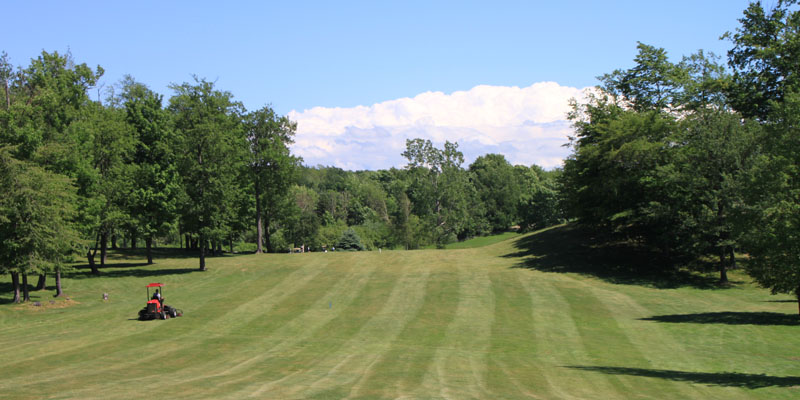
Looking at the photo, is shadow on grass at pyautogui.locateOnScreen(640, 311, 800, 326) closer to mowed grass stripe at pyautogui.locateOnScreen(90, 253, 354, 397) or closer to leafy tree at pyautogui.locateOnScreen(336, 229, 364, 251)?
mowed grass stripe at pyautogui.locateOnScreen(90, 253, 354, 397)

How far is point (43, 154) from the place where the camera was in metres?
42.6

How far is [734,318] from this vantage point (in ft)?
101

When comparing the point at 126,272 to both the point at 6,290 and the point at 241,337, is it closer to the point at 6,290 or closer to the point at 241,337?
the point at 6,290

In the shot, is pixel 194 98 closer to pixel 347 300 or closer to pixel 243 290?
pixel 243 290

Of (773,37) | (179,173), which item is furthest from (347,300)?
(773,37)

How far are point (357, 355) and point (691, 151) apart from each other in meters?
36.1

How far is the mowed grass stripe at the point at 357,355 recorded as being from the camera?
17.7 meters

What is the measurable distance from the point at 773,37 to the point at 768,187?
28.3 m

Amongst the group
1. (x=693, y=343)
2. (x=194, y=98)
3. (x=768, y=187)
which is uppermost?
(x=194, y=98)

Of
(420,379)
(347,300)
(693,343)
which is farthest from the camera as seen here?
(347,300)

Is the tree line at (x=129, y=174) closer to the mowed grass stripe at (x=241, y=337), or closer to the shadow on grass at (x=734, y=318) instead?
the mowed grass stripe at (x=241, y=337)

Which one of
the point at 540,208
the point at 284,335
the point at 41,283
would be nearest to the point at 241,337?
the point at 284,335

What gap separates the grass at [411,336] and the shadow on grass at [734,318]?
0.11 m

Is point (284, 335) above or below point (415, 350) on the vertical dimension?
above
